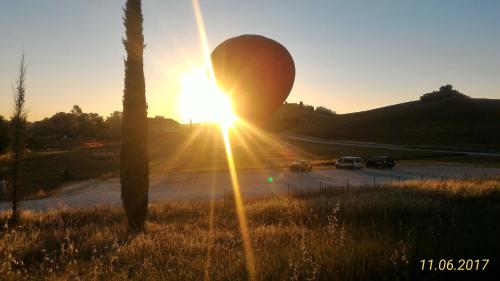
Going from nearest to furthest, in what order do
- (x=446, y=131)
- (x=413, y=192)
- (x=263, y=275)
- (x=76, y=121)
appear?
1. (x=263, y=275)
2. (x=413, y=192)
3. (x=446, y=131)
4. (x=76, y=121)

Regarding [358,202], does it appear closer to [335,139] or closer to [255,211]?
[255,211]

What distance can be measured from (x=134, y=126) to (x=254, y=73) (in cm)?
732

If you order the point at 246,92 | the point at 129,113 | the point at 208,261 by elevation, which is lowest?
the point at 208,261

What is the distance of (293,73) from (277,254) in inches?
632

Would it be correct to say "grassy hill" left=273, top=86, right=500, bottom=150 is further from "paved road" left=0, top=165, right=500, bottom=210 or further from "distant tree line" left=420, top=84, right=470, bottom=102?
"paved road" left=0, top=165, right=500, bottom=210

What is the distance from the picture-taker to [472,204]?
14625 mm

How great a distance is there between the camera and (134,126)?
1432 centimetres

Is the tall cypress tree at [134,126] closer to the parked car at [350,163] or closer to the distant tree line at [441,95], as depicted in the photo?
the parked car at [350,163]

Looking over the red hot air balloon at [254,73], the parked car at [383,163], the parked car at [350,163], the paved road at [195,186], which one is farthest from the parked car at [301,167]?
the red hot air balloon at [254,73]

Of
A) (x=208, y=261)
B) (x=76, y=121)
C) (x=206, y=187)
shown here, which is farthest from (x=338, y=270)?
(x=76, y=121)
